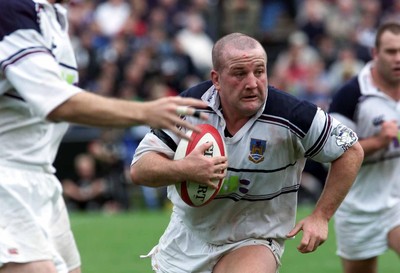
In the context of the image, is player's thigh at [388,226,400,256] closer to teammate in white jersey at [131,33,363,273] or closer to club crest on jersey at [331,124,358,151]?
teammate in white jersey at [131,33,363,273]

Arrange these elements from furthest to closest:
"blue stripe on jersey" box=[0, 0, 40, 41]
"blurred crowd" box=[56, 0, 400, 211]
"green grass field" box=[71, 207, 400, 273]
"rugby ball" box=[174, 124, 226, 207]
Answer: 1. "blurred crowd" box=[56, 0, 400, 211]
2. "green grass field" box=[71, 207, 400, 273]
3. "rugby ball" box=[174, 124, 226, 207]
4. "blue stripe on jersey" box=[0, 0, 40, 41]

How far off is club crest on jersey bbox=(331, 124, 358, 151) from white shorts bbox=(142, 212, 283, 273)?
79 centimetres

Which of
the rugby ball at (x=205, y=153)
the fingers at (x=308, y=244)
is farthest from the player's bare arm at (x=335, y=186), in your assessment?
the rugby ball at (x=205, y=153)

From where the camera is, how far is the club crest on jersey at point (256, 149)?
6.26 metres

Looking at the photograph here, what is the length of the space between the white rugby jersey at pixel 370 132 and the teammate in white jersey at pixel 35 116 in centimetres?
288

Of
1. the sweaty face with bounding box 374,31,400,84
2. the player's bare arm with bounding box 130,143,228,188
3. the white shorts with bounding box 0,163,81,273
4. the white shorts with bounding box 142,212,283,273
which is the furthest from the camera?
the sweaty face with bounding box 374,31,400,84

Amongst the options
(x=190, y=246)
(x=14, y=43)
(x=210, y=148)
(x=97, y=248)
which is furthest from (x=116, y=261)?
(x=14, y=43)

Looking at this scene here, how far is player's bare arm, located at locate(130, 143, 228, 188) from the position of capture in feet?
19.0

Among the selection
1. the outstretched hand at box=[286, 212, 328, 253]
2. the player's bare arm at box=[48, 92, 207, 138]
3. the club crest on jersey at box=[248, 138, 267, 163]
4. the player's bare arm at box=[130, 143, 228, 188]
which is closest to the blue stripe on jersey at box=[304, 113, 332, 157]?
the club crest on jersey at box=[248, 138, 267, 163]

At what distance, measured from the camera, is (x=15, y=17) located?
16.5 ft

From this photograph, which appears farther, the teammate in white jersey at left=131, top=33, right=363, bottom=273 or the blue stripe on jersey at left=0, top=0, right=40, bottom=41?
the teammate in white jersey at left=131, top=33, right=363, bottom=273

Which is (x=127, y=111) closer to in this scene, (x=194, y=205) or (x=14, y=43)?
(x=14, y=43)

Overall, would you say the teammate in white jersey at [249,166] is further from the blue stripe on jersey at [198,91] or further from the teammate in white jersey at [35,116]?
the teammate in white jersey at [35,116]

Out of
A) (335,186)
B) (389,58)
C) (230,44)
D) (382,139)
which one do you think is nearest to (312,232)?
(335,186)
